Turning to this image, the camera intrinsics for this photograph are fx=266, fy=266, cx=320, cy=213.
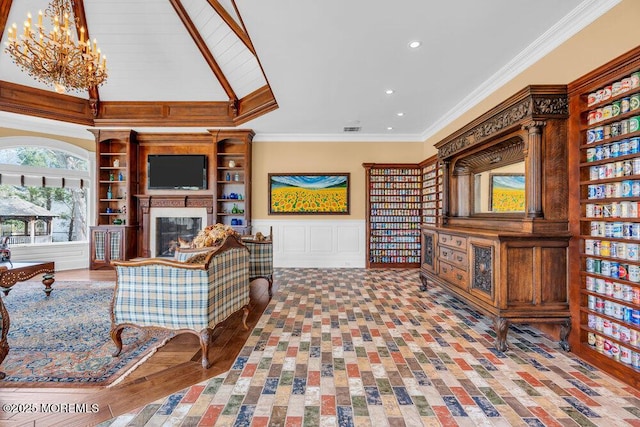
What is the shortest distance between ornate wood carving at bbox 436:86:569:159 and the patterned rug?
84.3 inches

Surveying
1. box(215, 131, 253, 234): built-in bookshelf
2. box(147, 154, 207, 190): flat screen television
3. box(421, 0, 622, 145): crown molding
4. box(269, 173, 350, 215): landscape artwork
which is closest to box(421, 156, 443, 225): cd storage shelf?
box(421, 0, 622, 145): crown molding

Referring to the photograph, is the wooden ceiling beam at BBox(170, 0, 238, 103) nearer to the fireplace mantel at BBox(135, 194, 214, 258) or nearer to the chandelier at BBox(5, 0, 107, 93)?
the chandelier at BBox(5, 0, 107, 93)

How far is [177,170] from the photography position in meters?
5.97

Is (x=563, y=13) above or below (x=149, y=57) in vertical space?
below

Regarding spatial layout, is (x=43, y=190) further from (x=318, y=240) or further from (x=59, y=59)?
(x=318, y=240)

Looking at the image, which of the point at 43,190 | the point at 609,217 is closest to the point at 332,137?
the point at 609,217

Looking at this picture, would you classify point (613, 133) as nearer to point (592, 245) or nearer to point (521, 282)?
point (592, 245)

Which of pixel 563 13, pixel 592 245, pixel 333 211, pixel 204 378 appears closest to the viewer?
pixel 204 378

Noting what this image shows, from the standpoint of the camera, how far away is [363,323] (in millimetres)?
2951

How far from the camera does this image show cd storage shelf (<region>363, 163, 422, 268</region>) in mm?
5938

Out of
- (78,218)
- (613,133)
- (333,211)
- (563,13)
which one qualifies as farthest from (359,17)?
(78,218)

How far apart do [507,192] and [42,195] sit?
28.0 ft

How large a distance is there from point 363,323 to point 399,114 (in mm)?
3691

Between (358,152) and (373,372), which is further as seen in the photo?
(358,152)
